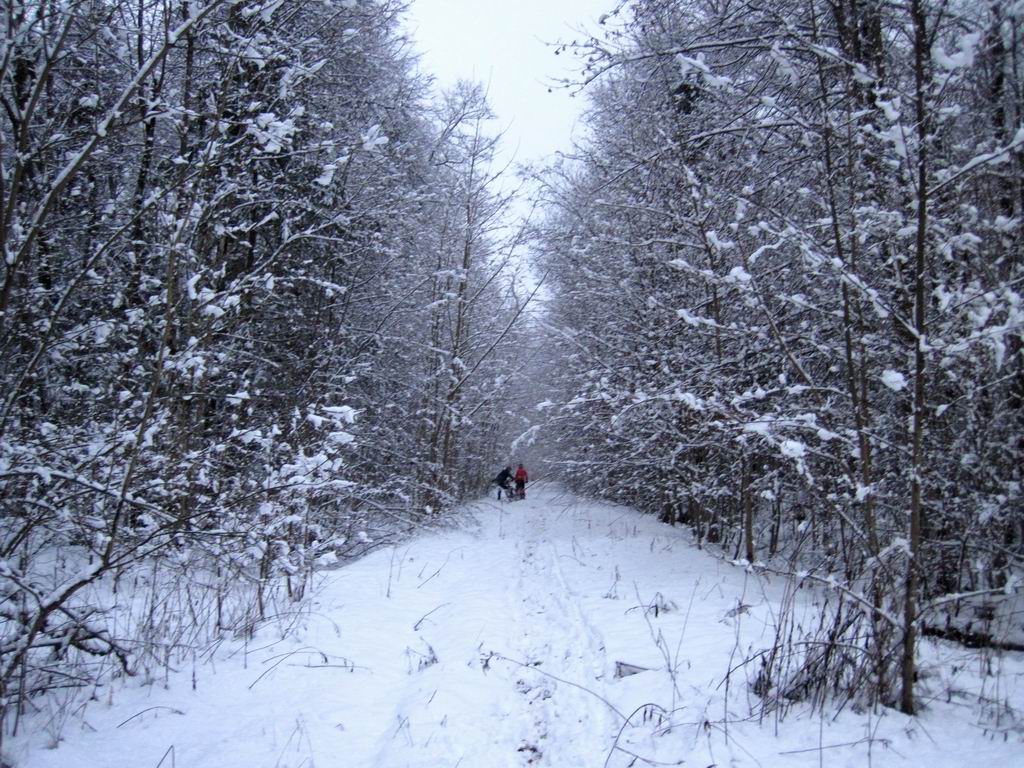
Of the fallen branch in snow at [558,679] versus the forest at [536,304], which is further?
the fallen branch in snow at [558,679]

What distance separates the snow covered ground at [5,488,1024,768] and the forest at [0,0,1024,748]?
327 mm

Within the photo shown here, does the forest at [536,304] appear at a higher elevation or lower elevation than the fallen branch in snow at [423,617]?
higher

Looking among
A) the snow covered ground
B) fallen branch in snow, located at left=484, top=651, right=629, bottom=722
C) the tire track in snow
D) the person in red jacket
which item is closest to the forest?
the snow covered ground

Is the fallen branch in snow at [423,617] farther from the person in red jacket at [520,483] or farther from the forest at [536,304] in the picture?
the person in red jacket at [520,483]

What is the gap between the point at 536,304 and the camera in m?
13.9

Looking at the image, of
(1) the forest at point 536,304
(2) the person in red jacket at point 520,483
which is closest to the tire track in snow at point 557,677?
(1) the forest at point 536,304

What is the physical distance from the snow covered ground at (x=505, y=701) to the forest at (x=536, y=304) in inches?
12.9

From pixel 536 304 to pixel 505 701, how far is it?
35.1 feet

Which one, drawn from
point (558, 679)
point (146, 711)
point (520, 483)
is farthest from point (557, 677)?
point (520, 483)

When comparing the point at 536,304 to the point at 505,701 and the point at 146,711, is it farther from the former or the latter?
the point at 146,711

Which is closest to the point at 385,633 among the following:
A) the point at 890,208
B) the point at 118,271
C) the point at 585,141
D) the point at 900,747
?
the point at 900,747

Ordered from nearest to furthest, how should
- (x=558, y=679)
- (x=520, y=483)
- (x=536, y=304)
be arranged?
(x=558, y=679)
(x=536, y=304)
(x=520, y=483)

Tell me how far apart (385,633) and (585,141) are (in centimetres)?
1098

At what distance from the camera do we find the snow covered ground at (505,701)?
124 inches
